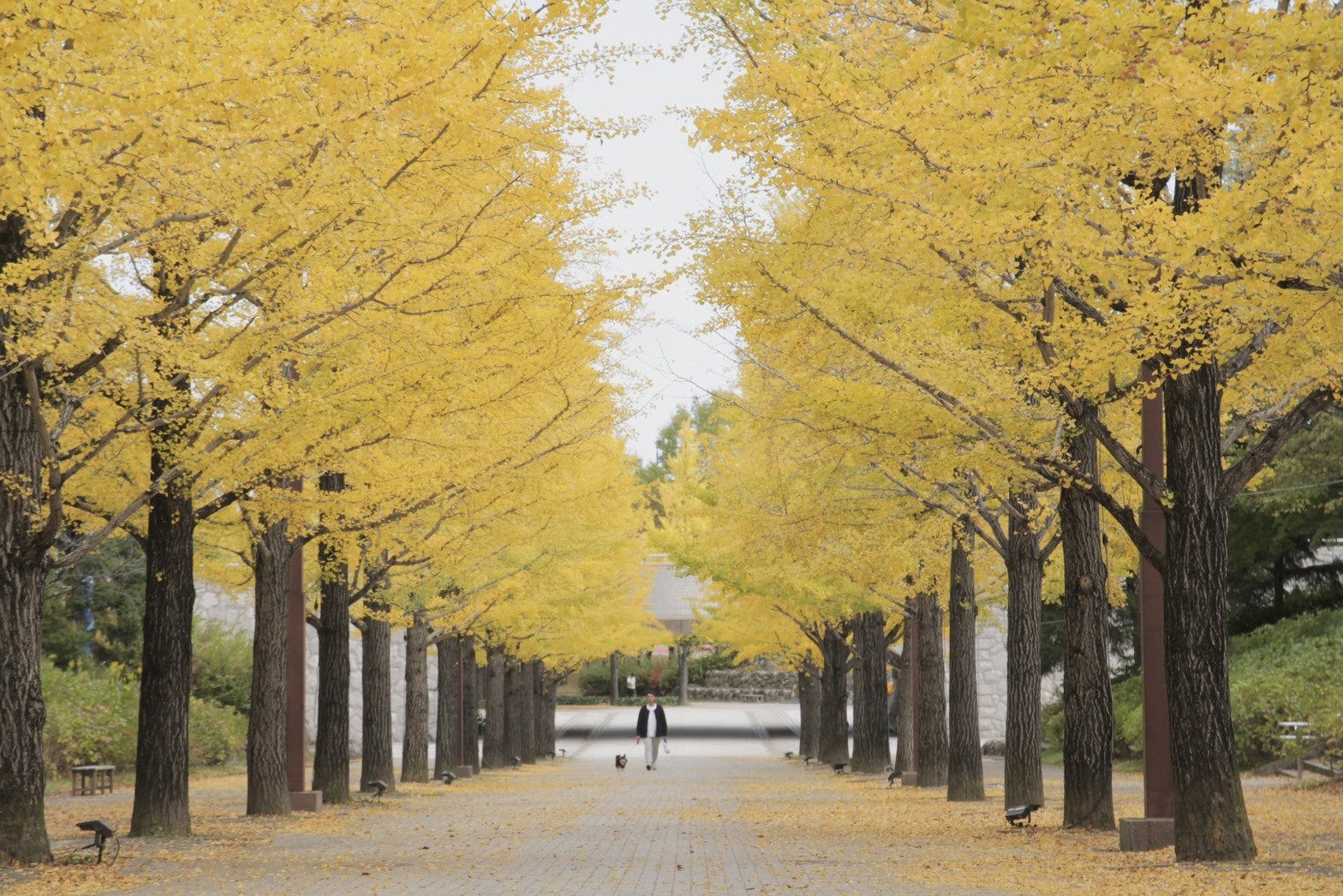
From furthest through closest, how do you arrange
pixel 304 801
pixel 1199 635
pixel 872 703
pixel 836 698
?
pixel 836 698, pixel 872 703, pixel 304 801, pixel 1199 635

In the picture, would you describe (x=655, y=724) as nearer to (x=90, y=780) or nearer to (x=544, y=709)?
(x=90, y=780)

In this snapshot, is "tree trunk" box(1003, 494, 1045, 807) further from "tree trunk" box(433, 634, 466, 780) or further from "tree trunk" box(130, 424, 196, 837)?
"tree trunk" box(433, 634, 466, 780)

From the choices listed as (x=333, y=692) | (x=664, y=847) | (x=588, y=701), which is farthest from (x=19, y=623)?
(x=588, y=701)

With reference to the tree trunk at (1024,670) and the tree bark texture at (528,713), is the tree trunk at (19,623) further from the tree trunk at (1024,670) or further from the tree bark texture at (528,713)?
the tree bark texture at (528,713)

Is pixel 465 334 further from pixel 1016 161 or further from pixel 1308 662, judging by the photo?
pixel 1308 662

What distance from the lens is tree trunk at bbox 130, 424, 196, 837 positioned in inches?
543

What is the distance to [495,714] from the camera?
3481 cm

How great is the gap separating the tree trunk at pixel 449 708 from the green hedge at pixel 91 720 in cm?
518

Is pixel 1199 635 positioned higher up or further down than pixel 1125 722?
higher up

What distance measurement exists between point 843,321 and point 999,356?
1.39 metres

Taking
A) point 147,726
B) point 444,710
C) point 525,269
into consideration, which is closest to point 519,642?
point 444,710

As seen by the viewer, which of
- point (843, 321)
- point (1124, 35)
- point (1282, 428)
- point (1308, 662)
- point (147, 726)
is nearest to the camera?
point (1124, 35)

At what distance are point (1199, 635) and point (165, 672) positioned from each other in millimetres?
8853

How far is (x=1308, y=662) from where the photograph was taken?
24.5 metres
